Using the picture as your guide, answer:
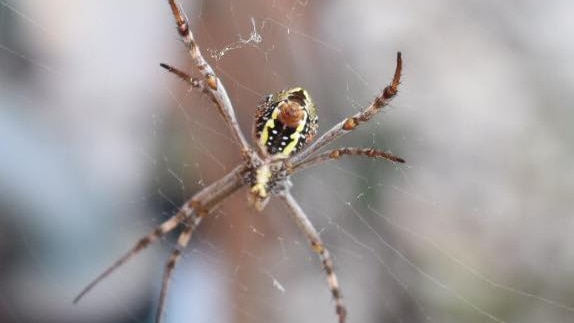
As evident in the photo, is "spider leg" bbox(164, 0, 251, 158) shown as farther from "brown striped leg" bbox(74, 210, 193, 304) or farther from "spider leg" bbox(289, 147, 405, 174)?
"brown striped leg" bbox(74, 210, 193, 304)

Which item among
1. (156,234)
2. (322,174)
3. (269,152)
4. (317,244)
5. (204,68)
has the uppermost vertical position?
(322,174)

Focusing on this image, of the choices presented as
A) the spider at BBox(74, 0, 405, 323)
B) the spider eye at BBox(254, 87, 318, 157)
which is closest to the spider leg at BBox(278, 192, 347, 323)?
Answer: the spider at BBox(74, 0, 405, 323)

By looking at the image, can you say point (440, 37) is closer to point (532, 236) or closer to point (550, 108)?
point (550, 108)

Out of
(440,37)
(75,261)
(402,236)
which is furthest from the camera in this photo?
(440,37)

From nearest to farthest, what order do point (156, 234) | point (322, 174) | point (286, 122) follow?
point (286, 122), point (156, 234), point (322, 174)

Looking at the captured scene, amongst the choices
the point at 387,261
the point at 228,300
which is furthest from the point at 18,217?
the point at 387,261

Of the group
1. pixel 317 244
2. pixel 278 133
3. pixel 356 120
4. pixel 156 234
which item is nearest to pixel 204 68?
pixel 278 133

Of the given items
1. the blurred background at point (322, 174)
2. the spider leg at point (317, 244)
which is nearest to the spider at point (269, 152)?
the spider leg at point (317, 244)

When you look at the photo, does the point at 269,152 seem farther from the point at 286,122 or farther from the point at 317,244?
the point at 317,244
